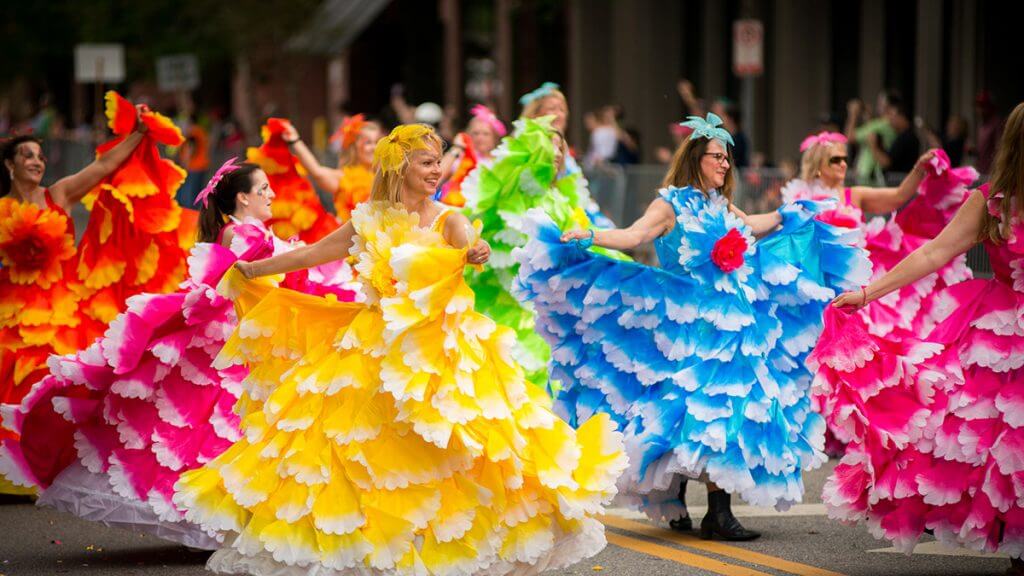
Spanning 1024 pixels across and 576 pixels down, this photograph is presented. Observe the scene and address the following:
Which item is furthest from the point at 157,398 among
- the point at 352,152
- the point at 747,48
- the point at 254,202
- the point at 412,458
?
the point at 747,48

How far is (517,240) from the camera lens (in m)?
10.1

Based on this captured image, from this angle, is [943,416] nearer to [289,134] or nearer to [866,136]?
[289,134]

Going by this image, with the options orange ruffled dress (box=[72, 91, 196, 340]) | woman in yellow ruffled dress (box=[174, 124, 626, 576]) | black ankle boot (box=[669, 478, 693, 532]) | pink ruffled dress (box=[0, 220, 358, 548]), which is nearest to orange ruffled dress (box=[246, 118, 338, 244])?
orange ruffled dress (box=[72, 91, 196, 340])

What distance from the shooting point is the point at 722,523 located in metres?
7.99

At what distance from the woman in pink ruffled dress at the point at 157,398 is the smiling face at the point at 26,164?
1834 millimetres

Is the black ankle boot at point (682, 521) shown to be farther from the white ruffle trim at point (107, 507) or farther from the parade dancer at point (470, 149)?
the parade dancer at point (470, 149)

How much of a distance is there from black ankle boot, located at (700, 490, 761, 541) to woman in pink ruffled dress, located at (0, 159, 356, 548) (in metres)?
2.03

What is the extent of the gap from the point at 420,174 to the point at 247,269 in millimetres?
905

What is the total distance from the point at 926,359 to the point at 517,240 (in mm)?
3789

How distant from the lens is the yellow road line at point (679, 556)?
23.9ft

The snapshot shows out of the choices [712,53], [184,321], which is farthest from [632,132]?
[184,321]

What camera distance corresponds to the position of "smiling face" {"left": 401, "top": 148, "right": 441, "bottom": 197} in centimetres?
665

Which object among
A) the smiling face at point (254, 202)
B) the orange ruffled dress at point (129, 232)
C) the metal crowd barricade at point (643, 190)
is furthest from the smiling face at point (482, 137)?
the metal crowd barricade at point (643, 190)

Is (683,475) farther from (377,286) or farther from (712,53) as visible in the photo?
(712,53)
